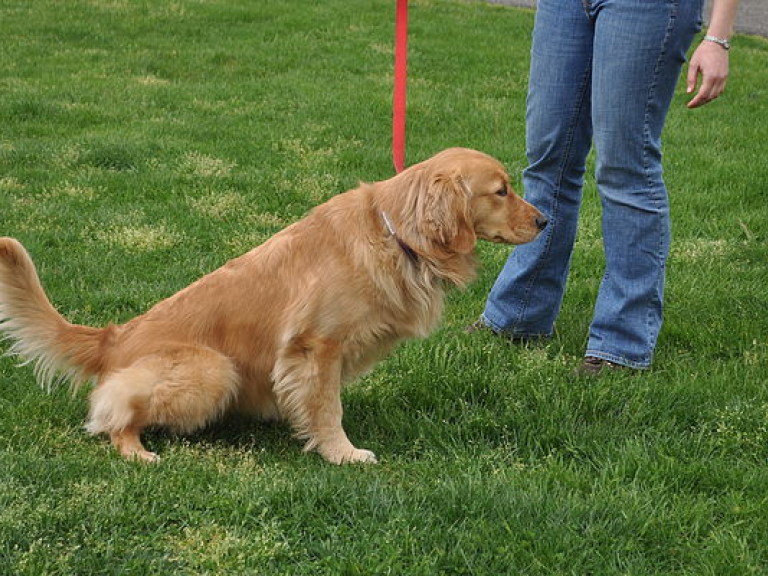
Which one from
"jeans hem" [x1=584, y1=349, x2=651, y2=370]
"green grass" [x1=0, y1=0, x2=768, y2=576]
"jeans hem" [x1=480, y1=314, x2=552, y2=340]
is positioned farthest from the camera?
"jeans hem" [x1=480, y1=314, x2=552, y2=340]

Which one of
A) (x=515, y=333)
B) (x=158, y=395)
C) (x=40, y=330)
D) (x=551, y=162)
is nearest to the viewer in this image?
(x=158, y=395)

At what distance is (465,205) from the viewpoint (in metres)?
3.78

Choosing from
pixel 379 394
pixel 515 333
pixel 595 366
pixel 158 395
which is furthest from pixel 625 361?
pixel 158 395

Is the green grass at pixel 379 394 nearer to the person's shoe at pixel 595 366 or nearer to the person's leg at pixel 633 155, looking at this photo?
the person's shoe at pixel 595 366

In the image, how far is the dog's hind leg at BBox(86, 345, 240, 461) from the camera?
3.67 meters

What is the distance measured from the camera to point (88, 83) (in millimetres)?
10156

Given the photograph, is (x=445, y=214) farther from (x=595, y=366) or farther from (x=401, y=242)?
(x=595, y=366)

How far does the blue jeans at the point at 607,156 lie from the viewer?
3994 mm

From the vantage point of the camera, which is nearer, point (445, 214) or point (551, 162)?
point (445, 214)

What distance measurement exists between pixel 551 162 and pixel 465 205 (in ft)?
3.23

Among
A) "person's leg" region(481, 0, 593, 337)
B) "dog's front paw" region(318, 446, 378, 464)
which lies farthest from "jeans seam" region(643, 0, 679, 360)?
"dog's front paw" region(318, 446, 378, 464)

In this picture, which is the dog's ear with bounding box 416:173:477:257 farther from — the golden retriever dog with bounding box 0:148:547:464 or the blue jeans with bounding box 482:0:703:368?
the blue jeans with bounding box 482:0:703:368

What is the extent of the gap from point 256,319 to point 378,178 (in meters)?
3.83

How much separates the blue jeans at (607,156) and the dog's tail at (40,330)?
194 centimetres
